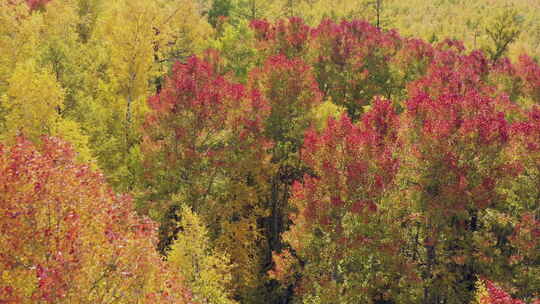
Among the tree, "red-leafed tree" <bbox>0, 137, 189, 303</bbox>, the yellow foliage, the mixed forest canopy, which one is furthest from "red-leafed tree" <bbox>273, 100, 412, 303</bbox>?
the tree

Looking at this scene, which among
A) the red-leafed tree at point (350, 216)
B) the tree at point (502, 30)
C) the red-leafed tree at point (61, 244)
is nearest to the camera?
the red-leafed tree at point (61, 244)

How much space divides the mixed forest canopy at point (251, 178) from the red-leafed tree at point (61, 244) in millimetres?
71

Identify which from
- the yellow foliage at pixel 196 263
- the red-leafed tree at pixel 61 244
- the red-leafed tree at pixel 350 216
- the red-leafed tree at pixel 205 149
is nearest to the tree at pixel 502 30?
the red-leafed tree at pixel 205 149

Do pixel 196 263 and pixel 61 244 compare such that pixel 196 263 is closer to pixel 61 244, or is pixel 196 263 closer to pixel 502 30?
pixel 61 244

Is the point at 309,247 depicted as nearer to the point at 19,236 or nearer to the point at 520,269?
the point at 520,269

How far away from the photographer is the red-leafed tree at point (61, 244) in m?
14.8

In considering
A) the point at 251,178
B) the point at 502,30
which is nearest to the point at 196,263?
the point at 251,178

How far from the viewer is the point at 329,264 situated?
25219 millimetres

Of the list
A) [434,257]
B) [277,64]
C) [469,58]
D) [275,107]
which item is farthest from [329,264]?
[469,58]

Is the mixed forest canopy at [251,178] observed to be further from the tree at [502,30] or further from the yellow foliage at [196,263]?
the tree at [502,30]

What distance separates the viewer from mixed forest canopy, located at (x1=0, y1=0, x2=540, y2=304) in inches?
641

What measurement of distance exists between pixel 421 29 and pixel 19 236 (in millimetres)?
90933

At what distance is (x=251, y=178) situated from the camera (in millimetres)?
35531

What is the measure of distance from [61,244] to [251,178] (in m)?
20.5
